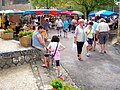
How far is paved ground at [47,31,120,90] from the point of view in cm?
737

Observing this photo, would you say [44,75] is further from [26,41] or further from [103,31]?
[103,31]

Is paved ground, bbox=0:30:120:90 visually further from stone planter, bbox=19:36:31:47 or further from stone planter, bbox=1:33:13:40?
stone planter, bbox=1:33:13:40

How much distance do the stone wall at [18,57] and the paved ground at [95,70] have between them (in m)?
1.19

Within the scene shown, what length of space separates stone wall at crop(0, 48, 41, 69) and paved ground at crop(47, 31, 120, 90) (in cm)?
119

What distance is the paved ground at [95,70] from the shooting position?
737cm

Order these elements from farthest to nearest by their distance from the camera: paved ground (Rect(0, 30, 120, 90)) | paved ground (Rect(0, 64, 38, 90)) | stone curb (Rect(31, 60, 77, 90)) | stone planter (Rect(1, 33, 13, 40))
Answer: stone planter (Rect(1, 33, 13, 40)) → paved ground (Rect(0, 30, 120, 90)) → stone curb (Rect(31, 60, 77, 90)) → paved ground (Rect(0, 64, 38, 90))

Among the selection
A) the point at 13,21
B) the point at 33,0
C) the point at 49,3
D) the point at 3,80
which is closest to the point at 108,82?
the point at 3,80

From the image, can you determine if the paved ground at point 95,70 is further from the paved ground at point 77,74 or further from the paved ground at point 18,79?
the paved ground at point 18,79

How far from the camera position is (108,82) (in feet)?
24.8

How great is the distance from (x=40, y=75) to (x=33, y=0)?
38.4 metres

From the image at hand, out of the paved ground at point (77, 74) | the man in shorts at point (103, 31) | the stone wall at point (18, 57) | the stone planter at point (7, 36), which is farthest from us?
the stone planter at point (7, 36)

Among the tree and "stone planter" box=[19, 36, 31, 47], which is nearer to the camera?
"stone planter" box=[19, 36, 31, 47]

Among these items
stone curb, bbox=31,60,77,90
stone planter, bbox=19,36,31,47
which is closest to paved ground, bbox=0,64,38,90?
stone curb, bbox=31,60,77,90

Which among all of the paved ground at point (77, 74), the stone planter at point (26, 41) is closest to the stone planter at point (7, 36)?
the stone planter at point (26, 41)
